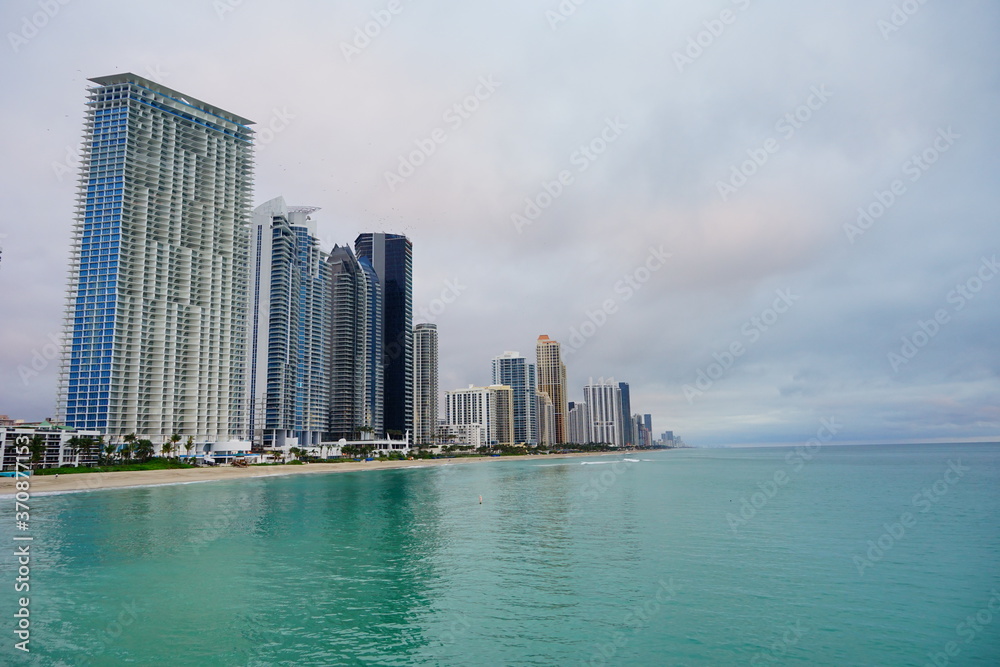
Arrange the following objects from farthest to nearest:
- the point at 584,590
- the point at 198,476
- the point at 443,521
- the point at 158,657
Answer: the point at 198,476, the point at 443,521, the point at 584,590, the point at 158,657

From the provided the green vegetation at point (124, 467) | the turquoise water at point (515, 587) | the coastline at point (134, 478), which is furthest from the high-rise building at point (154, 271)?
the turquoise water at point (515, 587)

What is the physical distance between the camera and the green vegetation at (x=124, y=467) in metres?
111

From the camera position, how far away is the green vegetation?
111 metres

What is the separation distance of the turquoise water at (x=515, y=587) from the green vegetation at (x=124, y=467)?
188ft

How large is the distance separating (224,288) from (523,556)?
6511 inches

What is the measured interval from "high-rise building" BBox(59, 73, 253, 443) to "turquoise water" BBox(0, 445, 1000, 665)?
102m

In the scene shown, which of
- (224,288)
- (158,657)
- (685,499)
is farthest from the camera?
(224,288)

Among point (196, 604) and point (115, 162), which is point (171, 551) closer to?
point (196, 604)

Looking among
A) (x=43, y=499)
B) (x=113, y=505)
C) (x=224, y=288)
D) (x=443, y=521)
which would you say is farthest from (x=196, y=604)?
(x=224, y=288)

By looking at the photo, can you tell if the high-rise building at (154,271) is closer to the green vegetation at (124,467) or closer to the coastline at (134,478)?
the green vegetation at (124,467)

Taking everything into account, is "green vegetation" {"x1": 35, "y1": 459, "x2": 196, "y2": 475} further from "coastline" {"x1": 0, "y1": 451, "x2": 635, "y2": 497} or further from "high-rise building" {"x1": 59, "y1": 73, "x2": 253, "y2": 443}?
"high-rise building" {"x1": 59, "y1": 73, "x2": 253, "y2": 443}

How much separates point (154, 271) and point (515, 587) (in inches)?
6466

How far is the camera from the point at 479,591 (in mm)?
32594

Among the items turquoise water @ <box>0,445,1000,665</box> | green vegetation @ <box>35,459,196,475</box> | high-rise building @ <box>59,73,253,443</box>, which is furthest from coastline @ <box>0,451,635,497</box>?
turquoise water @ <box>0,445,1000,665</box>
